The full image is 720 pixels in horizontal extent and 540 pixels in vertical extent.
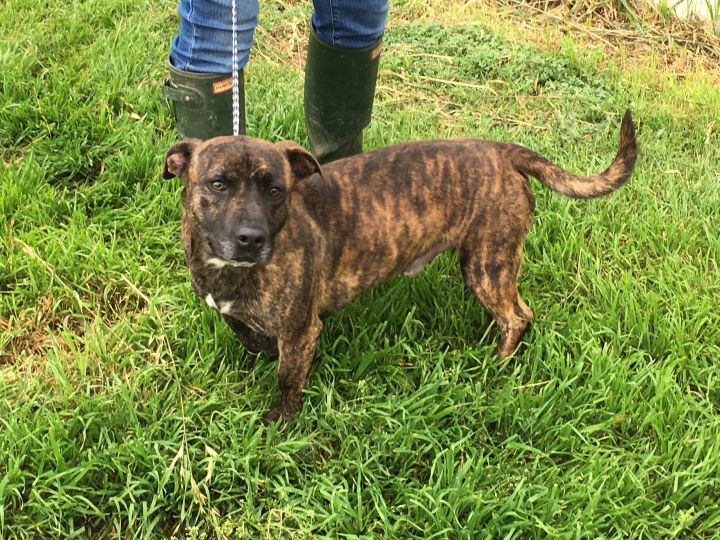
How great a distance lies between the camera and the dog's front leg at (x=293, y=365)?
111 inches

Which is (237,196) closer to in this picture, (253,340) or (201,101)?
(253,340)

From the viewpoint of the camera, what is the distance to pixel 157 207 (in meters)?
3.72

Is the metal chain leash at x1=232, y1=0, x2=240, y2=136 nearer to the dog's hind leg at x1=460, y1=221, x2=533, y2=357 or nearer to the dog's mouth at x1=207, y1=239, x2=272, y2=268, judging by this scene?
the dog's mouth at x1=207, y1=239, x2=272, y2=268

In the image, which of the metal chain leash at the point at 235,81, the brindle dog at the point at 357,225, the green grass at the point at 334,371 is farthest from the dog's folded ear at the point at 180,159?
the green grass at the point at 334,371

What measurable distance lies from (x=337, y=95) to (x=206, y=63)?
0.83 m

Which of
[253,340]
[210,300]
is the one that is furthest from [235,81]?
[253,340]

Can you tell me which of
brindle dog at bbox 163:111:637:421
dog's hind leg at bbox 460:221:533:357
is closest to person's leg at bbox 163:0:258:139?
brindle dog at bbox 163:111:637:421

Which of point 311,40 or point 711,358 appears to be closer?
point 711,358

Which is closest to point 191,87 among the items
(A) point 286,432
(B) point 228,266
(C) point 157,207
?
(C) point 157,207

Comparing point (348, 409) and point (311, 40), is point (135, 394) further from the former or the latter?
point (311, 40)

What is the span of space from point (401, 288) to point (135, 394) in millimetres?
1403

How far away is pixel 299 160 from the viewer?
2.79 meters

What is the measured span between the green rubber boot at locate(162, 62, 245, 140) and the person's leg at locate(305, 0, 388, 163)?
19.4 inches

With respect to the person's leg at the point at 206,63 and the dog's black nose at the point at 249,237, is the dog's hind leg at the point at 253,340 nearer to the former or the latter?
the dog's black nose at the point at 249,237
